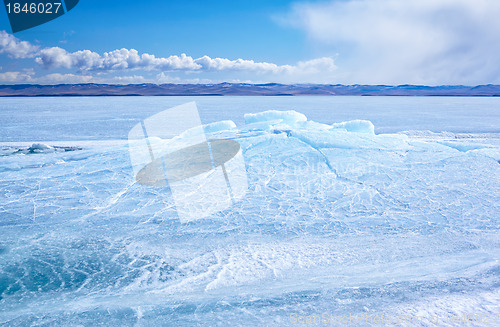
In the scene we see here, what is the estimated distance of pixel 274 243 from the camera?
3609 mm

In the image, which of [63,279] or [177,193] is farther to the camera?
[177,193]

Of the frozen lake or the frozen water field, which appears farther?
the frozen lake

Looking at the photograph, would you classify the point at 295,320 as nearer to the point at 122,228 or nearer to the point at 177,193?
the point at 122,228

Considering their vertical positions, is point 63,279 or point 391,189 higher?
point 391,189

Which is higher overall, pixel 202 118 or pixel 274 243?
pixel 274 243

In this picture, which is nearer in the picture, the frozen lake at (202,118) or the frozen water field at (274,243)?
the frozen water field at (274,243)

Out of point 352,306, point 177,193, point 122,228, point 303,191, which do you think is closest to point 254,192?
point 303,191

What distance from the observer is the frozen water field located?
255 cm

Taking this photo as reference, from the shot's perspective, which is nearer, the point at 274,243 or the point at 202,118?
the point at 274,243

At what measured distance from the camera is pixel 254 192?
188 inches

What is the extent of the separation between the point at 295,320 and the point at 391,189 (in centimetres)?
302

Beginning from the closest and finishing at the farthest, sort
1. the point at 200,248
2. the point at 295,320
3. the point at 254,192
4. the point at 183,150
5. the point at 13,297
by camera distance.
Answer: the point at 295,320
the point at 13,297
the point at 200,248
the point at 254,192
the point at 183,150

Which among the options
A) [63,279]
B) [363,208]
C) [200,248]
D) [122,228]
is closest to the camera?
[63,279]

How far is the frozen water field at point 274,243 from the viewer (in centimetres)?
255
